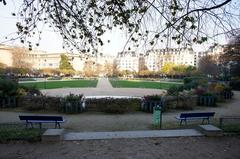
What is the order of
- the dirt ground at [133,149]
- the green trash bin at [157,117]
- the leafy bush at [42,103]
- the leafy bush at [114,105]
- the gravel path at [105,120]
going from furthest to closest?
the leafy bush at [42,103]
the leafy bush at [114,105]
the gravel path at [105,120]
the green trash bin at [157,117]
the dirt ground at [133,149]

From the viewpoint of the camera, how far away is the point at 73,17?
959 cm

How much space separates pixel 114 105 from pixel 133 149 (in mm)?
10366

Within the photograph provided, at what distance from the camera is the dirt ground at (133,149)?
822 centimetres

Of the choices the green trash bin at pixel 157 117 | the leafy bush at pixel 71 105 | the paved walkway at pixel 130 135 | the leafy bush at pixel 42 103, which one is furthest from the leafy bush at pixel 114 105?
the paved walkway at pixel 130 135

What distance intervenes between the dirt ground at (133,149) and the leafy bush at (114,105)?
9.09 metres

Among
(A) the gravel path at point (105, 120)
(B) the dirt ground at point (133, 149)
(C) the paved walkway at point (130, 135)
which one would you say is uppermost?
(C) the paved walkway at point (130, 135)

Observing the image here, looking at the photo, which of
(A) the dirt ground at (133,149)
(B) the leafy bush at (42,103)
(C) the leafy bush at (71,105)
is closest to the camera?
(A) the dirt ground at (133,149)

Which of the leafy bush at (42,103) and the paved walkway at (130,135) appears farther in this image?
the leafy bush at (42,103)

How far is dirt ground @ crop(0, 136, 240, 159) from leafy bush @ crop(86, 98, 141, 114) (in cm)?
909

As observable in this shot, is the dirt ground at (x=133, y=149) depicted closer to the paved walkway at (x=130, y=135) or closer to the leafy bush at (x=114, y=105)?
the paved walkway at (x=130, y=135)

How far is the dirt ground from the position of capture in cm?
822

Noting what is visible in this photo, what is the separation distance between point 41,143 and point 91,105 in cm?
1048

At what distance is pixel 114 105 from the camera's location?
19250 millimetres

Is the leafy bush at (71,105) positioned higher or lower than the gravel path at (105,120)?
higher
